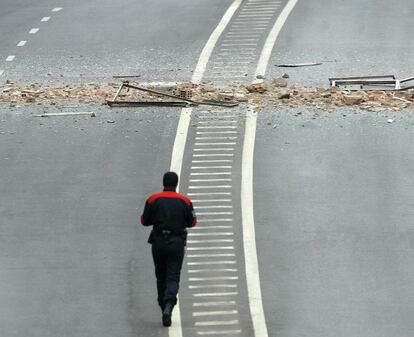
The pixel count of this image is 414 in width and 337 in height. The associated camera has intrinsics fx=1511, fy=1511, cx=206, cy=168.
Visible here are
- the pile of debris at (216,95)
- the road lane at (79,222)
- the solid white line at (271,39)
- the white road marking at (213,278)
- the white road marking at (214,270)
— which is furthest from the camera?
the solid white line at (271,39)

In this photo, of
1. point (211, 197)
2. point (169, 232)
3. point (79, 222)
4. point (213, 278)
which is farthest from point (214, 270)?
point (211, 197)

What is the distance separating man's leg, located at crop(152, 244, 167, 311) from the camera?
20234 millimetres

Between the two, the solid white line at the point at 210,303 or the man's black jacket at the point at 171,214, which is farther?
the solid white line at the point at 210,303

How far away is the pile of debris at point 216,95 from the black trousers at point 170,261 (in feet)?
33.0

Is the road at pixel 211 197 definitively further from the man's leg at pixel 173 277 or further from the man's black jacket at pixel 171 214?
the man's black jacket at pixel 171 214

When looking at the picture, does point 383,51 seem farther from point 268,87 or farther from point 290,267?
point 290,267

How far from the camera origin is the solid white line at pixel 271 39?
32812mm

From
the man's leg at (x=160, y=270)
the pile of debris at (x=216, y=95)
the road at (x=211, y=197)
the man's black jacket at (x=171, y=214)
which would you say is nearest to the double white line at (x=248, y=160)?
the road at (x=211, y=197)

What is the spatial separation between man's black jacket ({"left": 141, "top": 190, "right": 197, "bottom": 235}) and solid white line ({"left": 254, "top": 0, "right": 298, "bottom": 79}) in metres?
12.1

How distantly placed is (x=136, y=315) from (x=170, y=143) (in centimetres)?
756

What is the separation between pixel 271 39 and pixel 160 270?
15744mm

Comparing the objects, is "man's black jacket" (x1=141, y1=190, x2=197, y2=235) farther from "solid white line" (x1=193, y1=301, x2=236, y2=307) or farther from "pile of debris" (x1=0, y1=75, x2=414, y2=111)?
"pile of debris" (x1=0, y1=75, x2=414, y2=111)

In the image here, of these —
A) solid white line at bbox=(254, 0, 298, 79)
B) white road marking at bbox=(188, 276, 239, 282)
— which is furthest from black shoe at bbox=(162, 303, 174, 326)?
solid white line at bbox=(254, 0, 298, 79)

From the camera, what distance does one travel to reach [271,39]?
35.3 metres
